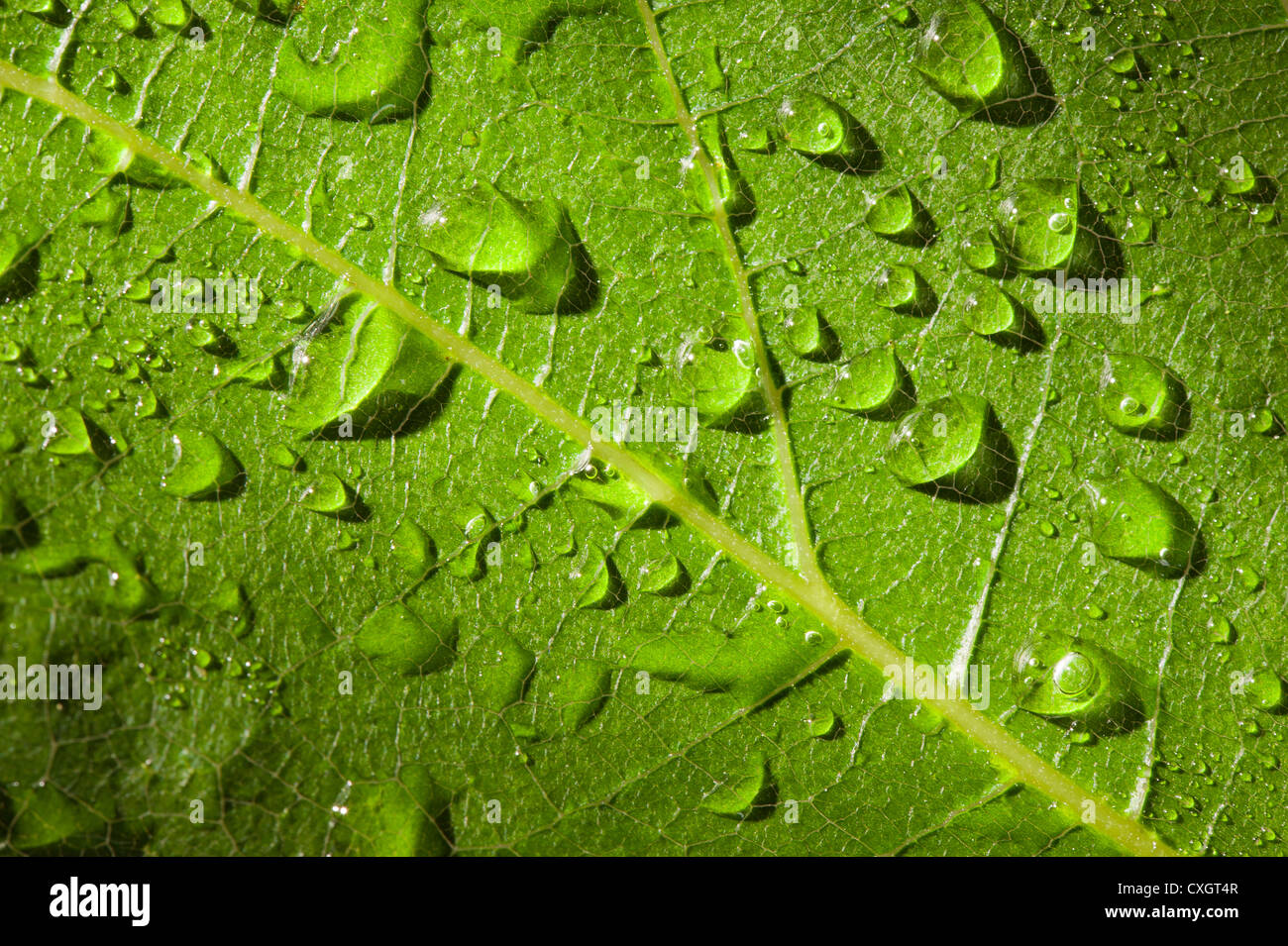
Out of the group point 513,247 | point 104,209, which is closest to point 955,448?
point 513,247

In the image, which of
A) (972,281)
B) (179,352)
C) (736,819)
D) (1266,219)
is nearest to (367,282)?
(179,352)

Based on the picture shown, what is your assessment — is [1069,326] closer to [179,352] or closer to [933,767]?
[933,767]

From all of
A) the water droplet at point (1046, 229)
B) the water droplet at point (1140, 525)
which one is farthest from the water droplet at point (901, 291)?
the water droplet at point (1140, 525)

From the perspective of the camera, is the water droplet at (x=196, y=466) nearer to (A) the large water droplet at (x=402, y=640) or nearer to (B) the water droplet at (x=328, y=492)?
(B) the water droplet at (x=328, y=492)

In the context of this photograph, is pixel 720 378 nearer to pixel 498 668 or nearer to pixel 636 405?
pixel 636 405

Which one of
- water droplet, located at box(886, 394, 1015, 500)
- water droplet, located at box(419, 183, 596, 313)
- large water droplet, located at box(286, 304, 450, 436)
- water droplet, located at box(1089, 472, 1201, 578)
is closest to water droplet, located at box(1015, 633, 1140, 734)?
water droplet, located at box(1089, 472, 1201, 578)
